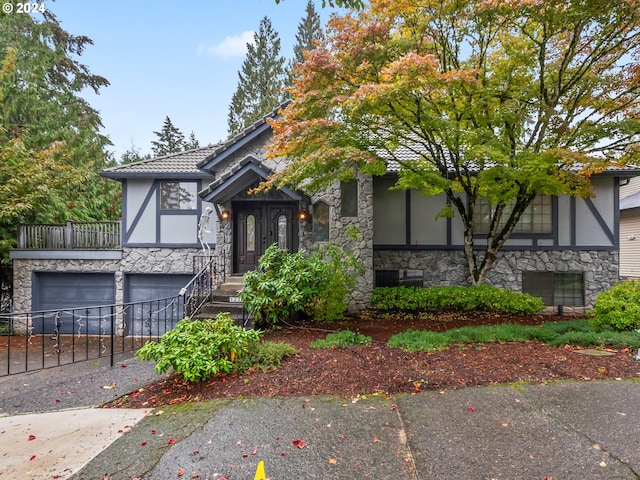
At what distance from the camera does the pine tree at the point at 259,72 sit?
84.2 ft

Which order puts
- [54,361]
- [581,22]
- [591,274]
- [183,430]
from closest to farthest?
1. [183,430]
2. [581,22]
3. [54,361]
4. [591,274]

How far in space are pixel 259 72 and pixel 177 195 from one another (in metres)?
18.8

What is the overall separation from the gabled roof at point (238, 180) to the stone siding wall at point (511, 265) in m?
4.11

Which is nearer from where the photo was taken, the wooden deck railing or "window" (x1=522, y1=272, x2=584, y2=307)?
"window" (x1=522, y1=272, x2=584, y2=307)

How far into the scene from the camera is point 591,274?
33.2 feet

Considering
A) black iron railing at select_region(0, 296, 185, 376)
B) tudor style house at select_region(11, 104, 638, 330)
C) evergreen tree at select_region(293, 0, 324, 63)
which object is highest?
evergreen tree at select_region(293, 0, 324, 63)

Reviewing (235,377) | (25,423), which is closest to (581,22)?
(235,377)

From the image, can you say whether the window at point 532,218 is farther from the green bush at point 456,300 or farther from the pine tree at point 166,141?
the pine tree at point 166,141

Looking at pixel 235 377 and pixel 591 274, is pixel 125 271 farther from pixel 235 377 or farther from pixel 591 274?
pixel 591 274

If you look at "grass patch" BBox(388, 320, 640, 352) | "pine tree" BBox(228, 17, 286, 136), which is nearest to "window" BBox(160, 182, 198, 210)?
"grass patch" BBox(388, 320, 640, 352)

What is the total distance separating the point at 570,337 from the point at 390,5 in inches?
279

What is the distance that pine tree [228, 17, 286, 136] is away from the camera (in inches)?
1010

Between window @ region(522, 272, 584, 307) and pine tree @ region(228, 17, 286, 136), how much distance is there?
2199cm

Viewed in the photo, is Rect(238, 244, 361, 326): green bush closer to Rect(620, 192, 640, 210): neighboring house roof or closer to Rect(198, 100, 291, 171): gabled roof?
Rect(198, 100, 291, 171): gabled roof
